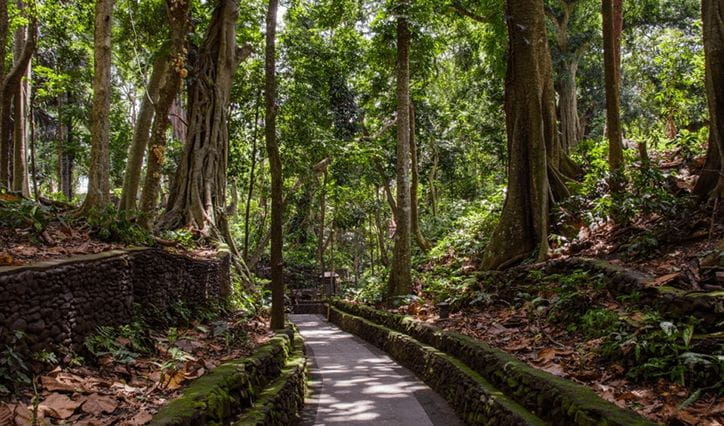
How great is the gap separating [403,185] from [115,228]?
22.5 ft

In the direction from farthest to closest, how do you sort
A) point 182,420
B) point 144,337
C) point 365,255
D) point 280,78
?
point 365,255, point 280,78, point 144,337, point 182,420

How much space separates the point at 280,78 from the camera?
1909cm

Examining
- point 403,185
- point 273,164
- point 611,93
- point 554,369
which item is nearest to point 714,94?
point 611,93

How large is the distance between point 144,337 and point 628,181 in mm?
8063

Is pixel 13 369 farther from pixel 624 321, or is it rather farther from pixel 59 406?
pixel 624 321

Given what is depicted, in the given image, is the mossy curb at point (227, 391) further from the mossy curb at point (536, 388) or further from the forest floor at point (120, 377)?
the mossy curb at point (536, 388)

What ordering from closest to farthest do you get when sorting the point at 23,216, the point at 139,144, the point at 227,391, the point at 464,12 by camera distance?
the point at 227,391 < the point at 23,216 < the point at 139,144 < the point at 464,12

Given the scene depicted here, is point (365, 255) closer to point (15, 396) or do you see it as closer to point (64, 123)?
point (64, 123)

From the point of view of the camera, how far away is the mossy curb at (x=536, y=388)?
385cm

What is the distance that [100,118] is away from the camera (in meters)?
9.04

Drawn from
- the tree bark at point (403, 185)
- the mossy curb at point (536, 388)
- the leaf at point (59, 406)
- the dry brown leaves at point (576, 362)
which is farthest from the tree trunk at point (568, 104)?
the leaf at point (59, 406)

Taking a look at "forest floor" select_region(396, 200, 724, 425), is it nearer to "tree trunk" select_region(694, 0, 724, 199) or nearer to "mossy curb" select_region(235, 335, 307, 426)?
"tree trunk" select_region(694, 0, 724, 199)

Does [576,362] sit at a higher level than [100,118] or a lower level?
lower

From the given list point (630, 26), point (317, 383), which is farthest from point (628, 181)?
point (630, 26)
